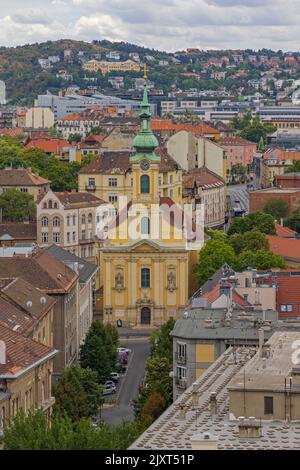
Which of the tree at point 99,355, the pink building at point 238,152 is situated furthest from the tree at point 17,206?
the pink building at point 238,152

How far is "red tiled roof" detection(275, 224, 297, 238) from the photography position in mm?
106781

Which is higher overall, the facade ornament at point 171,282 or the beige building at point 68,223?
the beige building at point 68,223

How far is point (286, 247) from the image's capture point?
9662 cm

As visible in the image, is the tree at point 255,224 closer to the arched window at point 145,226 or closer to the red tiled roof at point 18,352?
the arched window at point 145,226

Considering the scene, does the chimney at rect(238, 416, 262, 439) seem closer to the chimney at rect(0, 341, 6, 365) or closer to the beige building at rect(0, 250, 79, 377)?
the chimney at rect(0, 341, 6, 365)

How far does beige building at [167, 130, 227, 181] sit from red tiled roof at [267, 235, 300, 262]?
4088cm

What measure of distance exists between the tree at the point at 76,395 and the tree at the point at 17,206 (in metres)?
53.2

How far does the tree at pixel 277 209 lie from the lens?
12369cm

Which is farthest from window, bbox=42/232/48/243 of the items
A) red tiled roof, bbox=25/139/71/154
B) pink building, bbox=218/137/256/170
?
pink building, bbox=218/137/256/170

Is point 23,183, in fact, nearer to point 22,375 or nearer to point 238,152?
point 238,152

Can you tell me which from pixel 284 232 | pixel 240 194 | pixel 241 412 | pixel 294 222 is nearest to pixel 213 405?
pixel 241 412

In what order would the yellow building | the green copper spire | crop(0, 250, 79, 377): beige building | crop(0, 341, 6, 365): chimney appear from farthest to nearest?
the green copper spire
the yellow building
crop(0, 250, 79, 377): beige building
crop(0, 341, 6, 365): chimney

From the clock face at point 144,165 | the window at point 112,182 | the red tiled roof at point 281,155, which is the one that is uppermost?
the clock face at point 144,165

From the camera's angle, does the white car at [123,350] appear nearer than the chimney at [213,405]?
No
